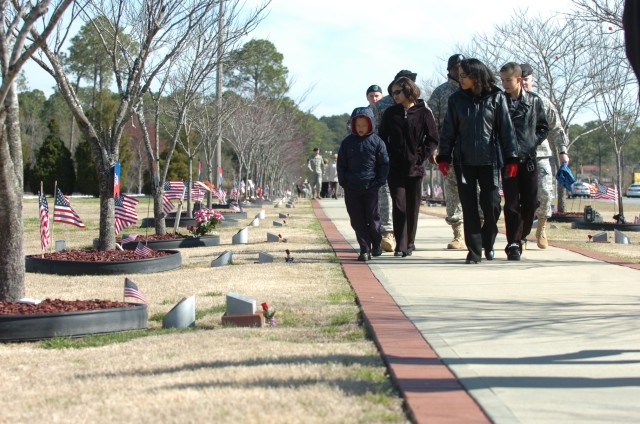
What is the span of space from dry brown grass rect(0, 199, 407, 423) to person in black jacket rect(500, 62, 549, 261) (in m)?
2.54

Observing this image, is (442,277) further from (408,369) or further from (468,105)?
(408,369)

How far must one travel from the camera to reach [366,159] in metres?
10.7

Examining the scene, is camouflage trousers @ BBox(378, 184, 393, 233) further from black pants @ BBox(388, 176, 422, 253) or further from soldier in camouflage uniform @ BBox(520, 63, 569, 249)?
soldier in camouflage uniform @ BBox(520, 63, 569, 249)

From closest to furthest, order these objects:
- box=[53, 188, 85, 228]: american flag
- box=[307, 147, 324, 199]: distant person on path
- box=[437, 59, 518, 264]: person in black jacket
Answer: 1. box=[437, 59, 518, 264]: person in black jacket
2. box=[53, 188, 85, 228]: american flag
3. box=[307, 147, 324, 199]: distant person on path

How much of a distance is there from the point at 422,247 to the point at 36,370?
299 inches

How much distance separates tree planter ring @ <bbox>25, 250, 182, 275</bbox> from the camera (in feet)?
37.0

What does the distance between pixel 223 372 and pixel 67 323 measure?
7.63ft

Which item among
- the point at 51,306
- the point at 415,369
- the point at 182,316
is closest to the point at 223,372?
the point at 415,369

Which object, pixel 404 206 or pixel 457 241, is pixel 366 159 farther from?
pixel 457 241

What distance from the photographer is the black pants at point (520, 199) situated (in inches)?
419

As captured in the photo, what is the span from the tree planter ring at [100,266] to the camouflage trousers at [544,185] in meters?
4.51

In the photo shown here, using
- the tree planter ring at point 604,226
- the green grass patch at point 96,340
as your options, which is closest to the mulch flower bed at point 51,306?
the green grass patch at point 96,340

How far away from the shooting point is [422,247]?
12.7 m

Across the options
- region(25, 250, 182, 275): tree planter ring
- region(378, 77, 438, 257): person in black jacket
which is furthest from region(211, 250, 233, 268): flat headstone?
region(378, 77, 438, 257): person in black jacket
